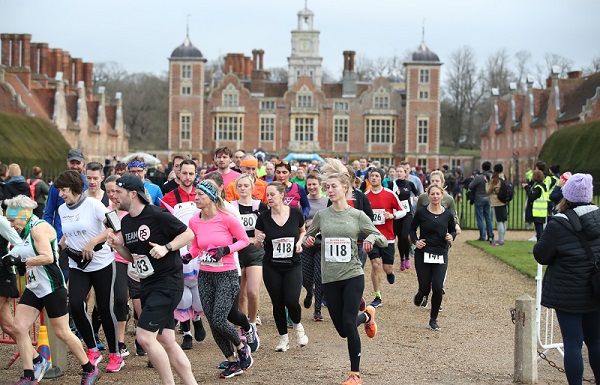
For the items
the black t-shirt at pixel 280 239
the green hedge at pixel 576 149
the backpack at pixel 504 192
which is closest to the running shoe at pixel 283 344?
the black t-shirt at pixel 280 239

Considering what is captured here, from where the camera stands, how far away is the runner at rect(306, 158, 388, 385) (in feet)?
24.5

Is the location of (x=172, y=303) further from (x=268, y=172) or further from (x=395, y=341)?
(x=268, y=172)

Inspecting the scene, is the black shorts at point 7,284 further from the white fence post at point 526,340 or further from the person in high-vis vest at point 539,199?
the person in high-vis vest at point 539,199

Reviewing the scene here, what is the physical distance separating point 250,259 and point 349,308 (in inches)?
76.7

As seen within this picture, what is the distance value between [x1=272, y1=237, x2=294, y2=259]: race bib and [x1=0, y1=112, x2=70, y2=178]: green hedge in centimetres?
2380

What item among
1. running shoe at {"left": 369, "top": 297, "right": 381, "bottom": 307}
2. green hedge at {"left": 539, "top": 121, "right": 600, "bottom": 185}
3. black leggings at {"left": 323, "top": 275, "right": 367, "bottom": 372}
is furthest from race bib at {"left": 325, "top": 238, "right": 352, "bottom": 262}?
green hedge at {"left": 539, "top": 121, "right": 600, "bottom": 185}

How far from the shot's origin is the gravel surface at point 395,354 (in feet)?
25.5

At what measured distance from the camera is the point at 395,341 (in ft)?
31.3

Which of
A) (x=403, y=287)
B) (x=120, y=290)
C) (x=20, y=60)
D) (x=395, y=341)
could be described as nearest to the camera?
(x=120, y=290)

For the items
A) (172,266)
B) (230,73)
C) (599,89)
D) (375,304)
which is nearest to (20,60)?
(230,73)

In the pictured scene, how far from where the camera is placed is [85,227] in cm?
778

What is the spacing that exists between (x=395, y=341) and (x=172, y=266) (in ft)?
12.5

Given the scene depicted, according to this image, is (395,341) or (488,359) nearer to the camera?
(488,359)

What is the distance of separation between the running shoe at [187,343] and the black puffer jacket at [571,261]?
423 cm
